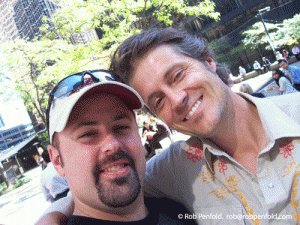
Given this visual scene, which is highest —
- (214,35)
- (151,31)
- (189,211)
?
(214,35)

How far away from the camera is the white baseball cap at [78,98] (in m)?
1.38

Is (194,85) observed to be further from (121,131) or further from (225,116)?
(121,131)

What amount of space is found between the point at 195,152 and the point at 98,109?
0.97 metres

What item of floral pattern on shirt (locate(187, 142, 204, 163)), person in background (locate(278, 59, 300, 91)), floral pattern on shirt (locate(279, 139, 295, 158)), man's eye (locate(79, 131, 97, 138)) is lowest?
person in background (locate(278, 59, 300, 91))

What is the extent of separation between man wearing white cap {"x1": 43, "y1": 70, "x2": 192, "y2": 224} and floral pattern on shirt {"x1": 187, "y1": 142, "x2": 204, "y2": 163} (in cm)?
54

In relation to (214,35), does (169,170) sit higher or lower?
lower

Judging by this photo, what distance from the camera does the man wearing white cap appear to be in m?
1.38

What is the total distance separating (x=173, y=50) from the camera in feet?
6.82

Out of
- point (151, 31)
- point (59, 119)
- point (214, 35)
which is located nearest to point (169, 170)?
point (59, 119)

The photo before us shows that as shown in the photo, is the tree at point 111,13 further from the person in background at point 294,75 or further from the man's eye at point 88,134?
the man's eye at point 88,134

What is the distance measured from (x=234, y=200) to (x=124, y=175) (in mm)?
888

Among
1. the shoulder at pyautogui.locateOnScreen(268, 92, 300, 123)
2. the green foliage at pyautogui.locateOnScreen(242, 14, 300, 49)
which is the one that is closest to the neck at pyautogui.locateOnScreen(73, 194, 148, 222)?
the shoulder at pyautogui.locateOnScreen(268, 92, 300, 123)

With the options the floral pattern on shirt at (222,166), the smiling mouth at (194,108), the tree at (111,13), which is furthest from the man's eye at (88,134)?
the tree at (111,13)

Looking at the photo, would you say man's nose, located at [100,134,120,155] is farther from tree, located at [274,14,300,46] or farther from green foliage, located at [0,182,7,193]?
tree, located at [274,14,300,46]
